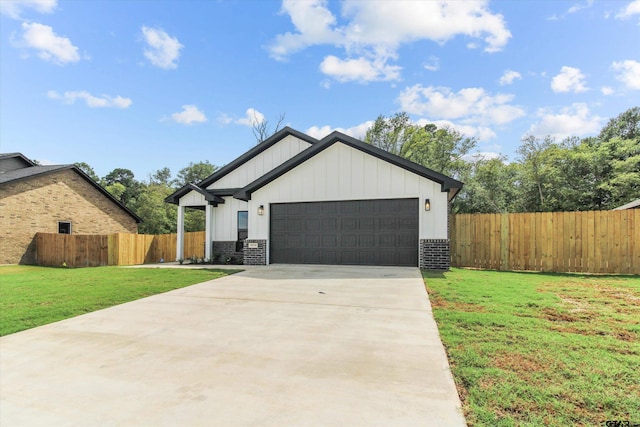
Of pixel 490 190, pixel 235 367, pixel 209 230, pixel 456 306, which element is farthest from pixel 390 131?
pixel 235 367

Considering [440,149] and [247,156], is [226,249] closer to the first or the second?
[247,156]

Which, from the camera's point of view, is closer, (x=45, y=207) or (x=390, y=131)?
(x=45, y=207)

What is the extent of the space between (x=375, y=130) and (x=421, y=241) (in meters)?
21.6

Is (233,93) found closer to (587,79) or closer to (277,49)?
(277,49)

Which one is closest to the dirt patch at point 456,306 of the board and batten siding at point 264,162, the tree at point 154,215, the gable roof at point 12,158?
the board and batten siding at point 264,162

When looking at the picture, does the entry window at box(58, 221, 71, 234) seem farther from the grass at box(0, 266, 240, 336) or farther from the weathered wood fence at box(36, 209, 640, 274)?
the weathered wood fence at box(36, 209, 640, 274)

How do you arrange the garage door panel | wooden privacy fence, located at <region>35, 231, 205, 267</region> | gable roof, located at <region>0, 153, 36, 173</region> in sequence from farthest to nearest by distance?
gable roof, located at <region>0, 153, 36, 173</region> < wooden privacy fence, located at <region>35, 231, 205, 267</region> < the garage door panel

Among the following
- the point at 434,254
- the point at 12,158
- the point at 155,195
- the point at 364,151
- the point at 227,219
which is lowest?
the point at 434,254

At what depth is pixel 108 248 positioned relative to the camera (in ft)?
49.7

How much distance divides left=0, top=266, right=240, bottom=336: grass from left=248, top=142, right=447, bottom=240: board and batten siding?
344 cm

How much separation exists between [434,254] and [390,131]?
70.9 ft

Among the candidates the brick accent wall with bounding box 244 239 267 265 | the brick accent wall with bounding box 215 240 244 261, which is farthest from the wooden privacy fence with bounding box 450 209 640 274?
the brick accent wall with bounding box 215 240 244 261

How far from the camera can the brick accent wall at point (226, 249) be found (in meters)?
14.1

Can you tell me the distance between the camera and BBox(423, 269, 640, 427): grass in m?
2.31
